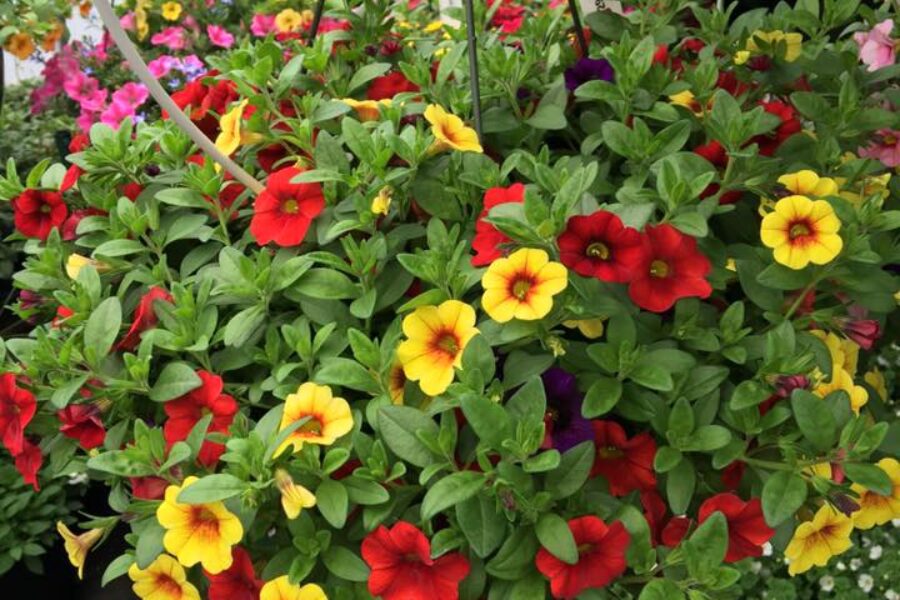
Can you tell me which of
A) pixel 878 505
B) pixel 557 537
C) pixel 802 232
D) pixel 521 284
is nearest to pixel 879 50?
pixel 802 232

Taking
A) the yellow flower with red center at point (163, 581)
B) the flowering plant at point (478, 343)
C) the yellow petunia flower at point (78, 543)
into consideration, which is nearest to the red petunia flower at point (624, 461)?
the flowering plant at point (478, 343)

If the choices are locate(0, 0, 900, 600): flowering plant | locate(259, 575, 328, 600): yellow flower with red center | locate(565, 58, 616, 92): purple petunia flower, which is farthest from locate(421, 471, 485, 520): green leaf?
locate(565, 58, 616, 92): purple petunia flower

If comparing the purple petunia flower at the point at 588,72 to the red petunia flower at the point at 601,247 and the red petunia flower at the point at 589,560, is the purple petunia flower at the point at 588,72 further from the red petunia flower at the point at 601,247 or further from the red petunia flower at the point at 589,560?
the red petunia flower at the point at 589,560

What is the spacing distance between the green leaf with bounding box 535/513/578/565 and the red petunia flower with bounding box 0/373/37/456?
17.9 inches

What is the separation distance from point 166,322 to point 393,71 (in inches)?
17.8

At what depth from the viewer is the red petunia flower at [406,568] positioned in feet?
2.31

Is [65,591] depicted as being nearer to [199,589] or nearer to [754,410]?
[199,589]

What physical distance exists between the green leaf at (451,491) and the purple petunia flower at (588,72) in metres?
0.51

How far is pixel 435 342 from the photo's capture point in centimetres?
76

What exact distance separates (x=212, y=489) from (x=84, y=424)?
0.22 metres

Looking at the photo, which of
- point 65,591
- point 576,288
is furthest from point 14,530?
point 576,288

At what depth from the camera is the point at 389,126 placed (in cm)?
92

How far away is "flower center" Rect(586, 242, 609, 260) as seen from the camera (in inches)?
29.5

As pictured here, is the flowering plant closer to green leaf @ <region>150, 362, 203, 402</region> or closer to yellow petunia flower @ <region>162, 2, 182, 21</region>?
green leaf @ <region>150, 362, 203, 402</region>
